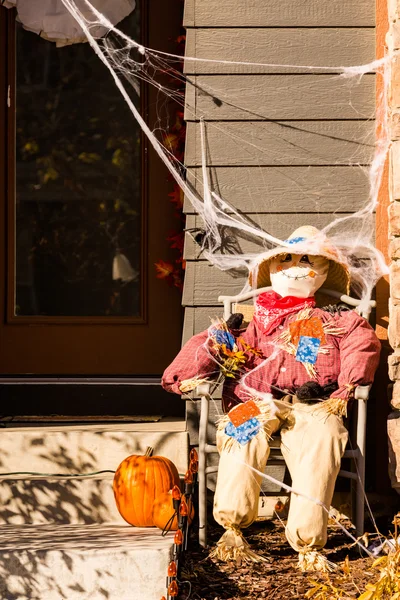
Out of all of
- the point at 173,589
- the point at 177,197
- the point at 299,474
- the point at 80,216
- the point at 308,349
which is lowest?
the point at 173,589

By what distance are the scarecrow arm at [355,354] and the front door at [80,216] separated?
147cm

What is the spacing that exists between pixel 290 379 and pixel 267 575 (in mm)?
861

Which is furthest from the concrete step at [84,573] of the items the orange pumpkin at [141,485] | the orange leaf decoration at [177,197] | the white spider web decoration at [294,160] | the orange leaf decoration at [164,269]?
the orange leaf decoration at [177,197]

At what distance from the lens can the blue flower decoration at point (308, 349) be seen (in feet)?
13.0

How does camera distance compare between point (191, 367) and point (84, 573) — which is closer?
point (84, 573)

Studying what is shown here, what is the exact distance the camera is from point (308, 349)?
13.0 feet

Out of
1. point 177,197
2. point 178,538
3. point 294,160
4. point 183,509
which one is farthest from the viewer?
point 177,197

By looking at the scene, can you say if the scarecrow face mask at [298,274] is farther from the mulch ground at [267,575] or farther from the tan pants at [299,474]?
the mulch ground at [267,575]

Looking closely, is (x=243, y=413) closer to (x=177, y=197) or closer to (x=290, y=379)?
(x=290, y=379)

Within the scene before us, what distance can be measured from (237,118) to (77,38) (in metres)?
1.33

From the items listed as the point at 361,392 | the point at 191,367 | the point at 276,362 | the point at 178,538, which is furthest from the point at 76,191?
the point at 178,538

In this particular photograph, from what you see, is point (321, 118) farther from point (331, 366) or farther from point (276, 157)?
point (331, 366)

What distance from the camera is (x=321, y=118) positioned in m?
4.43

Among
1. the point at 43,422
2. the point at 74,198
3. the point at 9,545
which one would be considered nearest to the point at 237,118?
the point at 74,198
